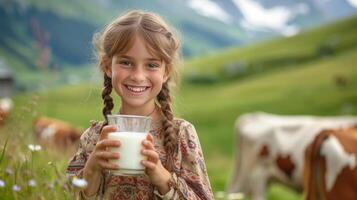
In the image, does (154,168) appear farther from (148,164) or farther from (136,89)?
(136,89)

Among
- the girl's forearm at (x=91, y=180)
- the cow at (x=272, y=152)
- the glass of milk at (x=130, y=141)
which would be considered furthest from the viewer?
the cow at (x=272, y=152)

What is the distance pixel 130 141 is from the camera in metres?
2.31

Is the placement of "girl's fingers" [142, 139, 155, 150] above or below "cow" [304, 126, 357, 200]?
above

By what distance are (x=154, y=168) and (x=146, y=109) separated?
0.48m

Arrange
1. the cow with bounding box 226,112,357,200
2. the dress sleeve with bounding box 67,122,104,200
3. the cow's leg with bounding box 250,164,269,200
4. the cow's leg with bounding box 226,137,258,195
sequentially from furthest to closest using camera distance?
1. the cow's leg with bounding box 226,137,258,195
2. the cow's leg with bounding box 250,164,269,200
3. the cow with bounding box 226,112,357,200
4. the dress sleeve with bounding box 67,122,104,200

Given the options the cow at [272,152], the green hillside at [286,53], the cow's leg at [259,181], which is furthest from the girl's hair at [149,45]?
the green hillside at [286,53]

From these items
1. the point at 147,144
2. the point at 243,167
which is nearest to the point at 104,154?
the point at 147,144

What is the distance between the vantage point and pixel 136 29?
273 centimetres

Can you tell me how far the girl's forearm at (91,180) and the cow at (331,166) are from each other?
172 inches

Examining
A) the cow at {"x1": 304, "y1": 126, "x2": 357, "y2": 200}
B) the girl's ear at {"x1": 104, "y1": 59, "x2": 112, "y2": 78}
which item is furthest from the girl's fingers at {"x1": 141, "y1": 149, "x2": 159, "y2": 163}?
the cow at {"x1": 304, "y1": 126, "x2": 357, "y2": 200}

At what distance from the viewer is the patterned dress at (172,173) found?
2.72 meters

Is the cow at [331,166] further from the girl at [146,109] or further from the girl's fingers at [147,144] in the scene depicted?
the girl's fingers at [147,144]

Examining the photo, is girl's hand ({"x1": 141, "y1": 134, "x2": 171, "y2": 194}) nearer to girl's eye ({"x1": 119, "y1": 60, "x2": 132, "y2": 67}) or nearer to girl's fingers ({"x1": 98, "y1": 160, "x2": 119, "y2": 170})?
girl's fingers ({"x1": 98, "y1": 160, "x2": 119, "y2": 170})

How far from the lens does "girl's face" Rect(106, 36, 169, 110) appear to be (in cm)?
268
